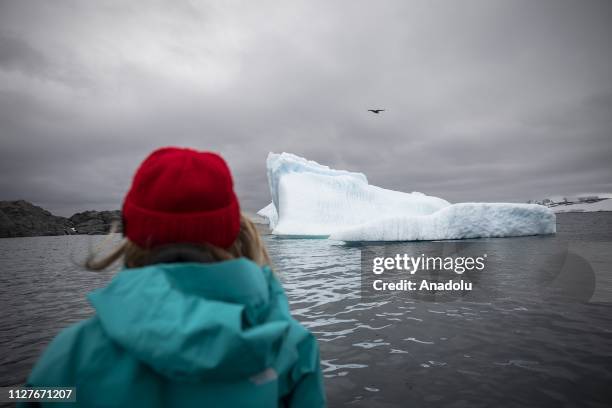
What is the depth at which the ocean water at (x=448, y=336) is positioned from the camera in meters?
3.09

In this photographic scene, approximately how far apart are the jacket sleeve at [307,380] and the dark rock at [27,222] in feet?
363

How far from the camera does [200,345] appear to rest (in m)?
0.88

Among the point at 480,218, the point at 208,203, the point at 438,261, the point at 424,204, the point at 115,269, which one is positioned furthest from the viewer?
the point at 424,204

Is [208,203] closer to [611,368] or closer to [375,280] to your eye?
[611,368]

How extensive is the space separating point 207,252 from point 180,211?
17 centimetres

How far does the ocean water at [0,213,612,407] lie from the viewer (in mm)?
3088

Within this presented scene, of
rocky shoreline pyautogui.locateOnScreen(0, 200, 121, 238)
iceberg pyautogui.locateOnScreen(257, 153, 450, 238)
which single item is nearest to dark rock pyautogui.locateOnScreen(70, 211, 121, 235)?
rocky shoreline pyautogui.locateOnScreen(0, 200, 121, 238)

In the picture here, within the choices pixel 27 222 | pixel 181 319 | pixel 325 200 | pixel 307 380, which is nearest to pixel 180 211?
pixel 181 319

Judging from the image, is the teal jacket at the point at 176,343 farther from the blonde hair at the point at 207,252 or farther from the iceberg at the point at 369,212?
the iceberg at the point at 369,212

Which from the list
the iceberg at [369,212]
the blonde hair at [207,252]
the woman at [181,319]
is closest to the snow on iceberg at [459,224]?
the iceberg at [369,212]

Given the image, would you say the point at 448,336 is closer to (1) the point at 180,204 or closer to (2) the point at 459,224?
(1) the point at 180,204

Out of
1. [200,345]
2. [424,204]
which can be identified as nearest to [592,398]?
[200,345]

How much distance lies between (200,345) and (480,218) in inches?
860

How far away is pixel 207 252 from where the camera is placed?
3.70 feet
